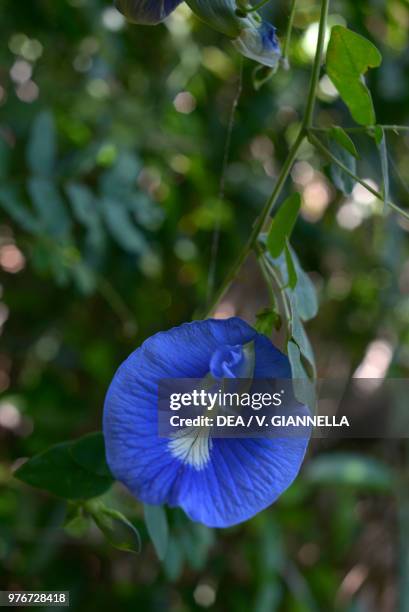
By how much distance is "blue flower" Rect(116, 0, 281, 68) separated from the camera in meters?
0.49

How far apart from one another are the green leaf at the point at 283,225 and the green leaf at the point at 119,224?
54cm

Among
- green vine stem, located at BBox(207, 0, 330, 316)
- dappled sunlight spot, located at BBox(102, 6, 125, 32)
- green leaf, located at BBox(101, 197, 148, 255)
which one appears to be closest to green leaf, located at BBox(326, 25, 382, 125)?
green vine stem, located at BBox(207, 0, 330, 316)

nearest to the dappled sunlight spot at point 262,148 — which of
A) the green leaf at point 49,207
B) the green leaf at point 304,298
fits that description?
the green leaf at point 49,207

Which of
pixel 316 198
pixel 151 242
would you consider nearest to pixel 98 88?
→ pixel 151 242

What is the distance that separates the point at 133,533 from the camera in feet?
1.70

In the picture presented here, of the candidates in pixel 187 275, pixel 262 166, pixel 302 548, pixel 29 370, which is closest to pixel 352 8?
pixel 262 166

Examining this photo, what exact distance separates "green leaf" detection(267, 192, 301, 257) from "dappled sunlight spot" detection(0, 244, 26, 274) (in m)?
0.78

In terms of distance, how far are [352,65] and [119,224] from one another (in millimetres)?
556

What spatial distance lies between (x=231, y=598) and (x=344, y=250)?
56cm

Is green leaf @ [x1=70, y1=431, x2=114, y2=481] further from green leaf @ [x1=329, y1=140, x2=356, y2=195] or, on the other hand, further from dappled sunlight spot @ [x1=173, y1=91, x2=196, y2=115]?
dappled sunlight spot @ [x1=173, y1=91, x2=196, y2=115]

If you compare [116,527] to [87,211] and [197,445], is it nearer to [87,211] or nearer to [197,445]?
[197,445]

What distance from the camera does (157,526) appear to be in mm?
590

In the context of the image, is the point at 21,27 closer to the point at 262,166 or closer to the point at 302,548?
the point at 262,166

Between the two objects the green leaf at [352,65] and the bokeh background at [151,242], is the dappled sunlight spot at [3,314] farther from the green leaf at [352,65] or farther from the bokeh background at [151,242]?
the green leaf at [352,65]
